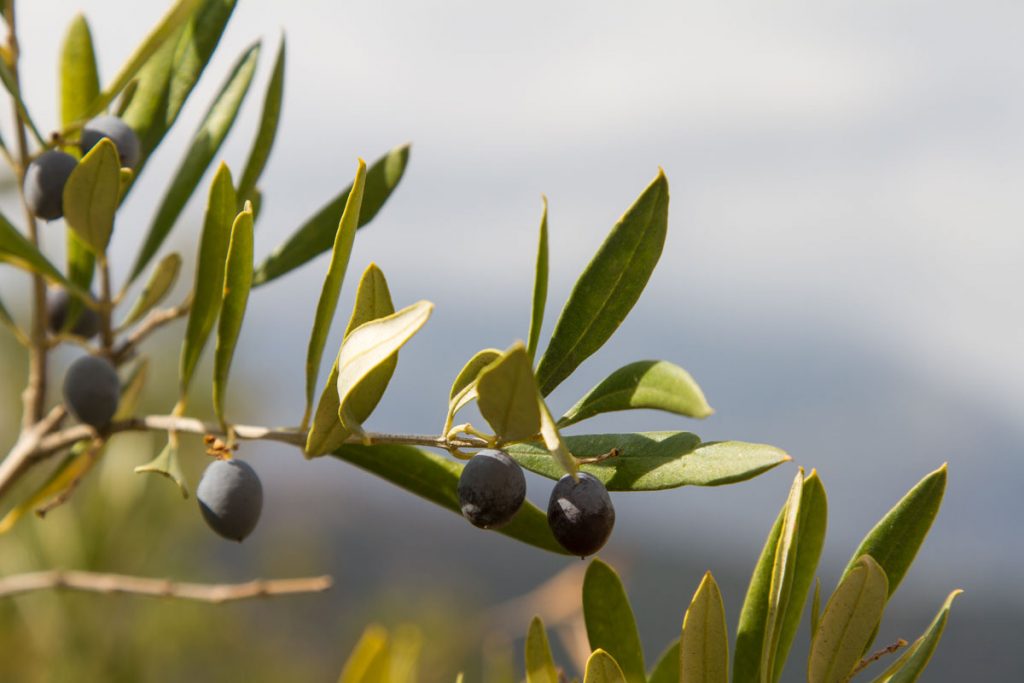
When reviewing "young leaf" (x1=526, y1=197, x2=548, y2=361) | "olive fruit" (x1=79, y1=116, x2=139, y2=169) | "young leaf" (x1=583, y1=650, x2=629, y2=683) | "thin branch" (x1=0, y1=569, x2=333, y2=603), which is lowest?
"thin branch" (x1=0, y1=569, x2=333, y2=603)

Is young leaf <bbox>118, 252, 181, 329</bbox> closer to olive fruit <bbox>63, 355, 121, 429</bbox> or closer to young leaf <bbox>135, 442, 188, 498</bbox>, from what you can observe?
olive fruit <bbox>63, 355, 121, 429</bbox>

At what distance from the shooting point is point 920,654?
1.88 ft

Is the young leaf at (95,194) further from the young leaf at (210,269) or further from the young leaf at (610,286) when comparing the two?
the young leaf at (610,286)

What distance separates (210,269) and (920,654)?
575 millimetres

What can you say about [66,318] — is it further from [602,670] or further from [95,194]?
[602,670]

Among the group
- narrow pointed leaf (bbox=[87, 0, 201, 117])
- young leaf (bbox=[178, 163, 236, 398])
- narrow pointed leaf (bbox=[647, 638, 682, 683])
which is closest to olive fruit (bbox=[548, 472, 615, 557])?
narrow pointed leaf (bbox=[647, 638, 682, 683])

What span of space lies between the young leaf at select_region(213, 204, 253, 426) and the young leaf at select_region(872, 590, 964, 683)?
1.61 ft

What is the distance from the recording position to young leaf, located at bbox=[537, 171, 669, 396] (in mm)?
540

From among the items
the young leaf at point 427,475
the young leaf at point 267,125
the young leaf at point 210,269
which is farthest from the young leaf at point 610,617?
the young leaf at point 267,125

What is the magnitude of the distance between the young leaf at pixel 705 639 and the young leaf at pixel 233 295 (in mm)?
357

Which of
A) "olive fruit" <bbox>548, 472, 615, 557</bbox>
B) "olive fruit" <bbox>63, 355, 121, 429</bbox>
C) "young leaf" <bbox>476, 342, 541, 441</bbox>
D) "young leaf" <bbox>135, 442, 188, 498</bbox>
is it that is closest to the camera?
"young leaf" <bbox>476, 342, 541, 441</bbox>

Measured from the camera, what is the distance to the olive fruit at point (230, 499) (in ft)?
2.14

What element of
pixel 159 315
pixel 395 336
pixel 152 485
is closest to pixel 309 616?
pixel 152 485

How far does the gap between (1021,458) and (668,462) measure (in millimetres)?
72488
